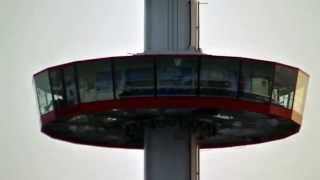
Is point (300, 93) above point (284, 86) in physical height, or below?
below

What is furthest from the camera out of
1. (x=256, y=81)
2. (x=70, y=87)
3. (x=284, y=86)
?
(x=284, y=86)

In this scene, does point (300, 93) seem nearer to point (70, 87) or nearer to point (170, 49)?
point (170, 49)

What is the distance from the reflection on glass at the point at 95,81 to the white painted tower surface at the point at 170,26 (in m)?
3.76

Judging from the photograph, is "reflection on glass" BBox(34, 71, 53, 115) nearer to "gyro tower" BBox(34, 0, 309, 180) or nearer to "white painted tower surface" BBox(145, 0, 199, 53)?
"gyro tower" BBox(34, 0, 309, 180)

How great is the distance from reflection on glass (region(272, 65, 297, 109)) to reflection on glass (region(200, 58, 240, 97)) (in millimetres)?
2205

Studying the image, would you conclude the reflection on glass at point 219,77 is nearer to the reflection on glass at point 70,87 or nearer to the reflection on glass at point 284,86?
the reflection on glass at point 284,86

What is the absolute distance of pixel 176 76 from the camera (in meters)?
45.6

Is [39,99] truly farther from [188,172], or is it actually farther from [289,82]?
[289,82]

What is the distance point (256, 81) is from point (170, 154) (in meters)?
6.41

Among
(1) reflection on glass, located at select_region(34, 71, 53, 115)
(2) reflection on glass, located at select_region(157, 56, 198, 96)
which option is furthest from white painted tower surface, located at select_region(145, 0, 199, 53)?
(1) reflection on glass, located at select_region(34, 71, 53, 115)

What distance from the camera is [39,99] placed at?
49938 millimetres

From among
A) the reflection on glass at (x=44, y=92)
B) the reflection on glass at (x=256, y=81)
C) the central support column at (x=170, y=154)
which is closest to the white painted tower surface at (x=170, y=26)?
the reflection on glass at (x=256, y=81)

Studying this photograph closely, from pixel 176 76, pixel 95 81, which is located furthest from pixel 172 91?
pixel 95 81

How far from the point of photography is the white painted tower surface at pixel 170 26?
4919 centimetres
